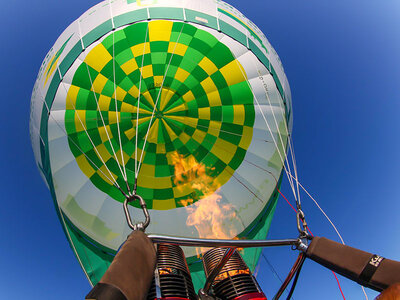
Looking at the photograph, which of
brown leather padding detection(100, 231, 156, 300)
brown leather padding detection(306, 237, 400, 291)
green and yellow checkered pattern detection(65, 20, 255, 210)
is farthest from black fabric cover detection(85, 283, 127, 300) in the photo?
green and yellow checkered pattern detection(65, 20, 255, 210)

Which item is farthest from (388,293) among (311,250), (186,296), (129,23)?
(129,23)

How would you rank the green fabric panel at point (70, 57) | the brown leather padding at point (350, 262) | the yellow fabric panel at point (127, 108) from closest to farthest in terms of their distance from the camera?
1. the brown leather padding at point (350, 262)
2. the green fabric panel at point (70, 57)
3. the yellow fabric panel at point (127, 108)

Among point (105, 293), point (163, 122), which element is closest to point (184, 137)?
point (163, 122)

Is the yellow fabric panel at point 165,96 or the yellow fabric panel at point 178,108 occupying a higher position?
the yellow fabric panel at point 165,96

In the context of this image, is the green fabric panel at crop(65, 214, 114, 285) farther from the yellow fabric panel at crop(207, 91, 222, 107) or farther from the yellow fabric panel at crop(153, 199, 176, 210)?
the yellow fabric panel at crop(207, 91, 222, 107)

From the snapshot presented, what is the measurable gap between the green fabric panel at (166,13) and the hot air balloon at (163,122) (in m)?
0.02

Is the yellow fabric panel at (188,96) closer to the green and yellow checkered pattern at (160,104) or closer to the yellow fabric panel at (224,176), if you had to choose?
the green and yellow checkered pattern at (160,104)

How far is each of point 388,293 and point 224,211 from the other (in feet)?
13.2

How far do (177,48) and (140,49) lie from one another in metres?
0.57

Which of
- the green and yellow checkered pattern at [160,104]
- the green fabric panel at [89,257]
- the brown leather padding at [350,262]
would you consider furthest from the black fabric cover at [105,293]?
the green fabric panel at [89,257]

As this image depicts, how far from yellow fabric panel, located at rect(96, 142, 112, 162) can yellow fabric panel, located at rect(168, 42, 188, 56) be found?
1.90 meters

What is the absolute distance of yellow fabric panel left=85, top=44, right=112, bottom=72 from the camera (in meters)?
4.09

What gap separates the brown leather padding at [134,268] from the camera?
1.19 meters

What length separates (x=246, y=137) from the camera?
4867mm
